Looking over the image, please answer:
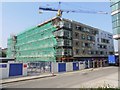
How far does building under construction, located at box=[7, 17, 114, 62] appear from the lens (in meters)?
52.6

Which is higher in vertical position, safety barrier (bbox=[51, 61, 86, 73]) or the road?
safety barrier (bbox=[51, 61, 86, 73])

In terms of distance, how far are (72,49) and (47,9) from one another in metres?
38.2

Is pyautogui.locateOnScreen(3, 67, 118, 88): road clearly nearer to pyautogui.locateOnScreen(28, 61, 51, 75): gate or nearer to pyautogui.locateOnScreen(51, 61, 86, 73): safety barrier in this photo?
pyautogui.locateOnScreen(28, 61, 51, 75): gate

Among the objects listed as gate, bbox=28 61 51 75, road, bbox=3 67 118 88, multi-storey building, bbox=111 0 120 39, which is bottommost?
road, bbox=3 67 118 88

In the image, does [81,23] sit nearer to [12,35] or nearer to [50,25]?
[50,25]

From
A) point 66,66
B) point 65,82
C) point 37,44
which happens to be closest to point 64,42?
point 66,66

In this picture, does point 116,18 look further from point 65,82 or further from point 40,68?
point 40,68

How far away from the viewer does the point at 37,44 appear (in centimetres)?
6712

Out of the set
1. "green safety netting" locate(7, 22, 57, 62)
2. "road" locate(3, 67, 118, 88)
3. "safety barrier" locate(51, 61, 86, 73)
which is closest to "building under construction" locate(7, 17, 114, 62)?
"green safety netting" locate(7, 22, 57, 62)

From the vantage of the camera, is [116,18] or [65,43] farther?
[65,43]

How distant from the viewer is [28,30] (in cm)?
7581

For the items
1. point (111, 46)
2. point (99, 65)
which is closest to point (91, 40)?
point (99, 65)

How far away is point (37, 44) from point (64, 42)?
716 inches

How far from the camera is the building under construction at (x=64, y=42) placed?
5262cm
